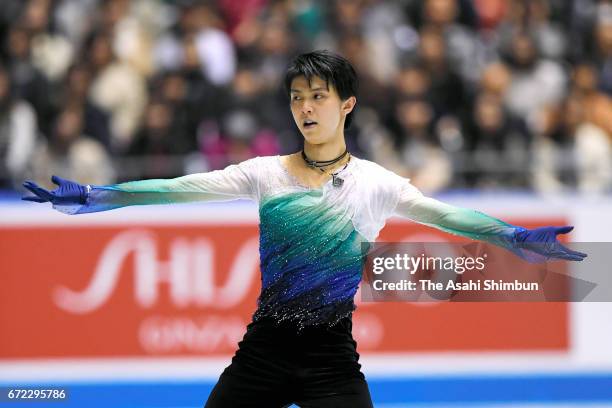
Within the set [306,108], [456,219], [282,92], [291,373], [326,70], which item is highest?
[282,92]

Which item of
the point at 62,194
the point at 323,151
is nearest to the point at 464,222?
the point at 323,151

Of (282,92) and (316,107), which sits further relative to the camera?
(282,92)

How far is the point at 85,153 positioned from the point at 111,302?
1.95m

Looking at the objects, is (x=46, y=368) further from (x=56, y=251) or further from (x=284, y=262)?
(x=284, y=262)

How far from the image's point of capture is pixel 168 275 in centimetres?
800

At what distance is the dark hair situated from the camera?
4.54 metres

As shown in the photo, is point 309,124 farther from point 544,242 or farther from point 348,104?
point 544,242

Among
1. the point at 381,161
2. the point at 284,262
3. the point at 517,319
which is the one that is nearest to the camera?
the point at 284,262

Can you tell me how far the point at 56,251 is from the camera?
8047mm

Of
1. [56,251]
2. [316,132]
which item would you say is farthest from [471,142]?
[316,132]

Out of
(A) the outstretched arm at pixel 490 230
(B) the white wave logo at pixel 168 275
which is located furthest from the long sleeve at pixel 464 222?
(B) the white wave logo at pixel 168 275

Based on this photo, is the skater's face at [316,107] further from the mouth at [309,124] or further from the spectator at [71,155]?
the spectator at [71,155]

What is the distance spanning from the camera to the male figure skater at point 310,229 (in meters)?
4.50

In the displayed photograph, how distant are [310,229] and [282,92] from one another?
5.44 metres
